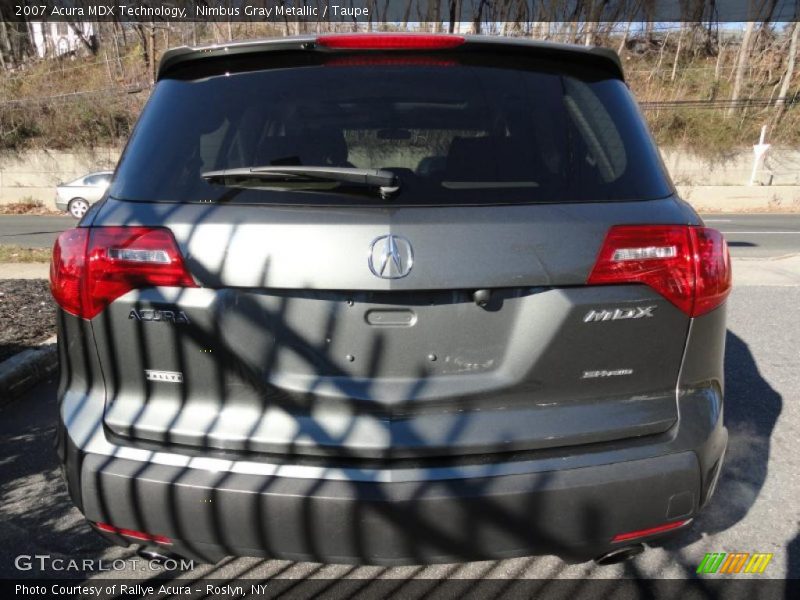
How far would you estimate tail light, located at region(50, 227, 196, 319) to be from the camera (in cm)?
198

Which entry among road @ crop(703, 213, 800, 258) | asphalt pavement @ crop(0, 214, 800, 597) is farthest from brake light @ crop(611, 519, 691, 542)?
road @ crop(703, 213, 800, 258)

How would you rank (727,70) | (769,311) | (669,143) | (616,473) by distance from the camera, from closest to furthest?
(616,473) → (769,311) → (669,143) → (727,70)

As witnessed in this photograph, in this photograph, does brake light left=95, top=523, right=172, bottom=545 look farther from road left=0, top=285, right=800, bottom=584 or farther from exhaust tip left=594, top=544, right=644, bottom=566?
exhaust tip left=594, top=544, right=644, bottom=566

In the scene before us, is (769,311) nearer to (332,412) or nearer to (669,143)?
(332,412)

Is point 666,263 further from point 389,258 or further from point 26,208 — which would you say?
point 26,208

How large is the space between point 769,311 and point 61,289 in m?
6.24

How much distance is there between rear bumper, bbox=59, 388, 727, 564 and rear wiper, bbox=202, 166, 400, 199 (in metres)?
0.81

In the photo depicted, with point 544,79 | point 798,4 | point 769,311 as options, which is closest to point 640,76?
point 798,4

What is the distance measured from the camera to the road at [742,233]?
39.1ft

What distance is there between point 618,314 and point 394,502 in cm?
82

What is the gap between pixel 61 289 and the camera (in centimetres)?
212

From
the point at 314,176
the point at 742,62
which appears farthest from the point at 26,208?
the point at 742,62

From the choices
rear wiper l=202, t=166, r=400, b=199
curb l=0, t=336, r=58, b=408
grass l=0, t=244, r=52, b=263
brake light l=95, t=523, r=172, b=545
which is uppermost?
rear wiper l=202, t=166, r=400, b=199

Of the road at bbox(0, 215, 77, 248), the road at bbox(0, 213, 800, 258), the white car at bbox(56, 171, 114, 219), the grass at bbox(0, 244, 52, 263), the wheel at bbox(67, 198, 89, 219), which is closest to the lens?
the grass at bbox(0, 244, 52, 263)
